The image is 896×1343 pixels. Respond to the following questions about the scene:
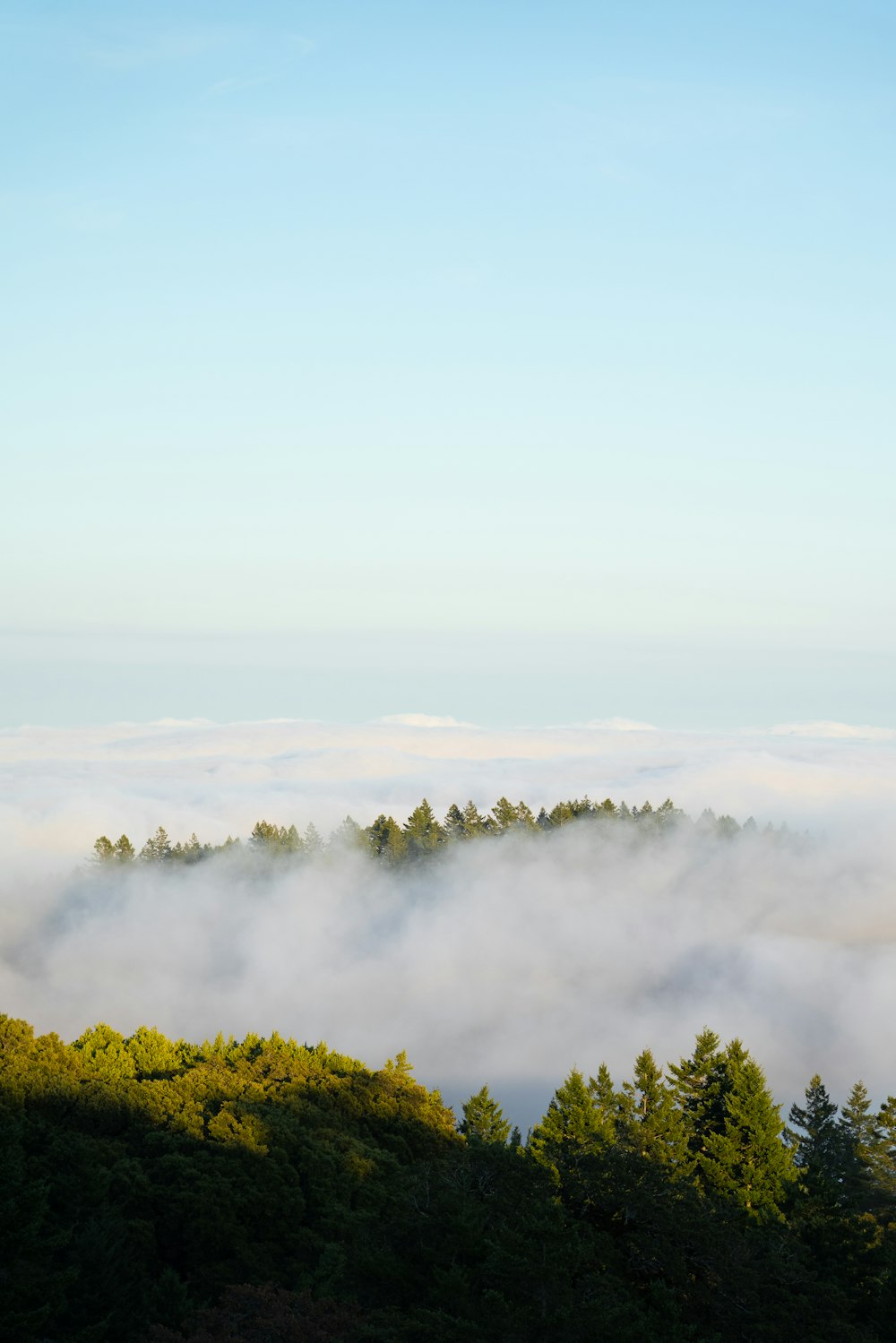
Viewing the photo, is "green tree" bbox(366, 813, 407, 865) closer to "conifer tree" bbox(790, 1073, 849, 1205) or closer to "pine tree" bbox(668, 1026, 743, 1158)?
"conifer tree" bbox(790, 1073, 849, 1205)

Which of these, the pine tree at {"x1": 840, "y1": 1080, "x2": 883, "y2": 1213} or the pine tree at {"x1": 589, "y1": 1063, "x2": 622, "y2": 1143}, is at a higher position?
the pine tree at {"x1": 589, "y1": 1063, "x2": 622, "y2": 1143}

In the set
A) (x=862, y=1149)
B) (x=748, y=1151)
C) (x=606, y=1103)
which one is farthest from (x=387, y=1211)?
(x=862, y=1149)

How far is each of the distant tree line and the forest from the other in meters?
109

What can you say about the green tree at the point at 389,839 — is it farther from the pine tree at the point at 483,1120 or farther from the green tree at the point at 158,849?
the pine tree at the point at 483,1120

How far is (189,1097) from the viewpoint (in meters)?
52.6

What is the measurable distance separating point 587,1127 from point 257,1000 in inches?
5942

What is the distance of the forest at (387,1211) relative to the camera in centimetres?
2934

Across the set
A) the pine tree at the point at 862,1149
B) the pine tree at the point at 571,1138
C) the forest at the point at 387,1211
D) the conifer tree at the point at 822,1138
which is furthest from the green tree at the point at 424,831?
the pine tree at the point at 571,1138

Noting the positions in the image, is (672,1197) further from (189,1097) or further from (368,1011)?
(368,1011)

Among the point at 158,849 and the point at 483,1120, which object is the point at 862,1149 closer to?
the point at 483,1120

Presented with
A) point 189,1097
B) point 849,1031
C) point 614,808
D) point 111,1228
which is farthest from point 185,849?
point 111,1228

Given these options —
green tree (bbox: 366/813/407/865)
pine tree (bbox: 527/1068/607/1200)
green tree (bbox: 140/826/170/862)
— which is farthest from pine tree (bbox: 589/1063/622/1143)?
green tree (bbox: 140/826/170/862)

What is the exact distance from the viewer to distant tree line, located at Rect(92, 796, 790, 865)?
579ft

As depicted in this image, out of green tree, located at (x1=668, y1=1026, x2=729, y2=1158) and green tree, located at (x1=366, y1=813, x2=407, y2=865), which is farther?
green tree, located at (x1=366, y1=813, x2=407, y2=865)
